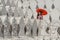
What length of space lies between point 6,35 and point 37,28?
30 centimetres

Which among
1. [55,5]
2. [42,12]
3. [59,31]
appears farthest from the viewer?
[55,5]

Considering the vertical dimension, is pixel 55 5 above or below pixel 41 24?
above

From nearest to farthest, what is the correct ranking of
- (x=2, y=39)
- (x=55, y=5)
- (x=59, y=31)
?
(x=2, y=39) < (x=59, y=31) < (x=55, y=5)

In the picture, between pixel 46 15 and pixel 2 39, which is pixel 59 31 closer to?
pixel 46 15

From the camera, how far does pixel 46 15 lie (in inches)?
78.2

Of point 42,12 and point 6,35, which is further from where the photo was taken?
point 42,12

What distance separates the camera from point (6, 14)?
1.92 meters

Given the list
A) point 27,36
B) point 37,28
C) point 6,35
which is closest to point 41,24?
point 37,28

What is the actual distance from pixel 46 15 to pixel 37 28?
248 mm

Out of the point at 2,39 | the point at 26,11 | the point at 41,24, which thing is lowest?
the point at 2,39

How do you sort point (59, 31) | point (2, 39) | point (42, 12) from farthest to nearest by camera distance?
1. point (42, 12)
2. point (59, 31)
3. point (2, 39)

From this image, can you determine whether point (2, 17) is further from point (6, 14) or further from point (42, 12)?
point (42, 12)

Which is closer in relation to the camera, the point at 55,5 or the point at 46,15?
the point at 46,15

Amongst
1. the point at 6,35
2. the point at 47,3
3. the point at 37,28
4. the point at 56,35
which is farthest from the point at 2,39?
the point at 47,3
